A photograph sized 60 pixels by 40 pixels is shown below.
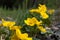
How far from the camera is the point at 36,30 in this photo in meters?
1.91

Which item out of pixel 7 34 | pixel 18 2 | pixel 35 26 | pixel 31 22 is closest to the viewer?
pixel 7 34

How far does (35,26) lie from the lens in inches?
73.9

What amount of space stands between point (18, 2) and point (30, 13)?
3.87 metres

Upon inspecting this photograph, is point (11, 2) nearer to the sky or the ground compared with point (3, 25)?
nearer to the ground

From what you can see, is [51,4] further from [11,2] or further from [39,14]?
[39,14]

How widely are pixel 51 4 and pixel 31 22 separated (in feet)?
13.3

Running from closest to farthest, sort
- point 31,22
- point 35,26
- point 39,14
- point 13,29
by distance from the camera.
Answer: point 13,29
point 31,22
point 35,26
point 39,14

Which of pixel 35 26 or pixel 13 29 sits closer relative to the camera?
pixel 13 29

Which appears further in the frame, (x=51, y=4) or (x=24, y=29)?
(x=51, y=4)

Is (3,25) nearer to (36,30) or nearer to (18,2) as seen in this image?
(36,30)

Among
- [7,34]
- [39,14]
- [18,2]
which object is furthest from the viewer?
[18,2]

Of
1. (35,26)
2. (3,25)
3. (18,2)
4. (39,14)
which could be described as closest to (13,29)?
(3,25)

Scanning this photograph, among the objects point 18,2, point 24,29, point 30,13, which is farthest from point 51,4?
point 24,29

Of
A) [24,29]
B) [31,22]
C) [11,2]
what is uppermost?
[31,22]
